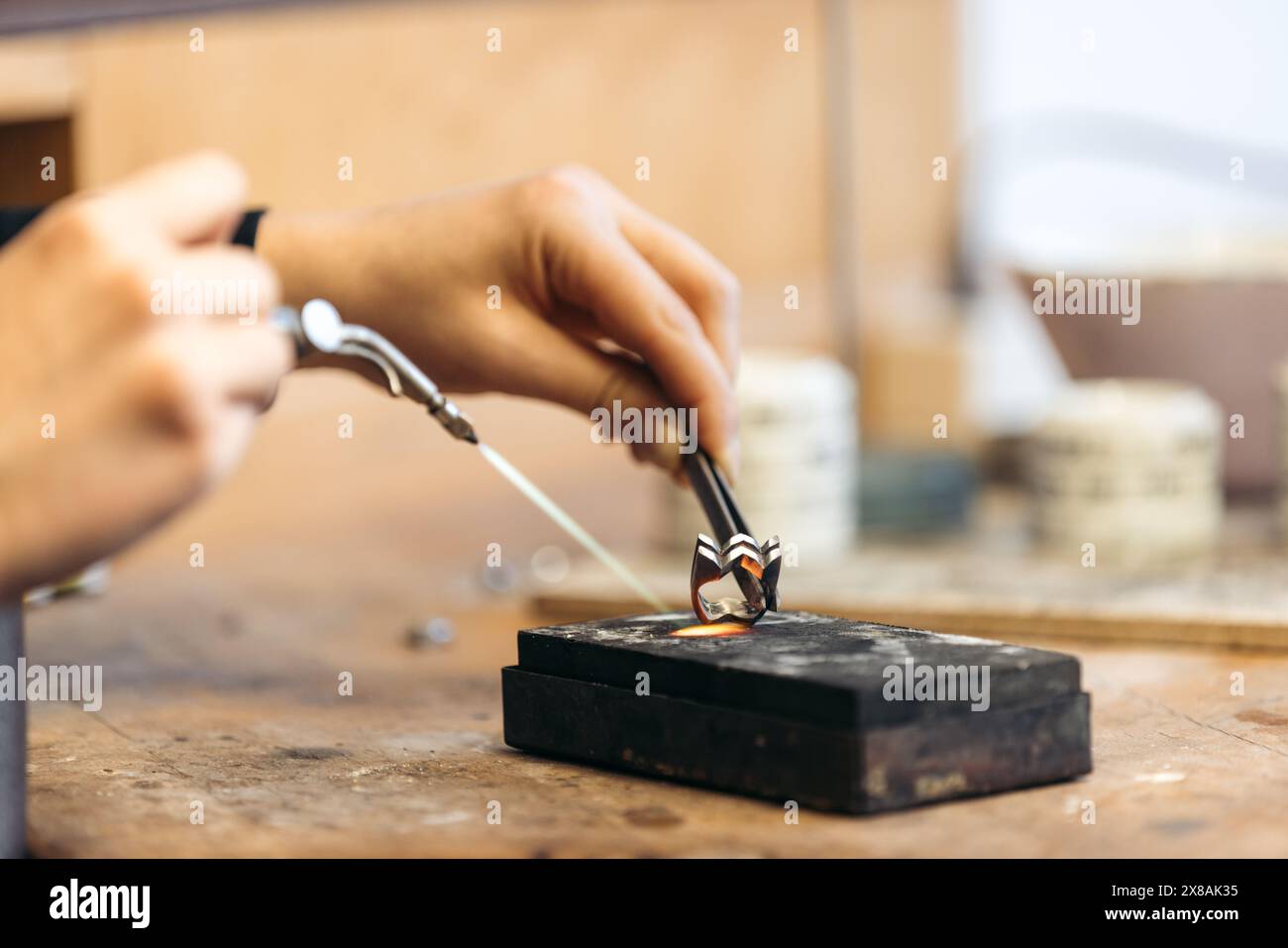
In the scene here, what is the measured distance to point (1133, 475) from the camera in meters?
1.08

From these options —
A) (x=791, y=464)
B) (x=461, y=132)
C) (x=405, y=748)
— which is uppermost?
(x=461, y=132)

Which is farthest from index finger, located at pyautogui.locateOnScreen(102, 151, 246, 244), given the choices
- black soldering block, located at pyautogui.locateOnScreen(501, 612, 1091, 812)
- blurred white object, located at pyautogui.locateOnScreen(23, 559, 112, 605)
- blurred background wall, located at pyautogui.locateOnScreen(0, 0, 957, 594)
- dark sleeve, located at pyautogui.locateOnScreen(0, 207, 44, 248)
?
blurred white object, located at pyautogui.locateOnScreen(23, 559, 112, 605)

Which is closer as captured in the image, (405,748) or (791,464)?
(405,748)

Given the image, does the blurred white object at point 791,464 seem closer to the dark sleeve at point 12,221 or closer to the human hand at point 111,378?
the dark sleeve at point 12,221

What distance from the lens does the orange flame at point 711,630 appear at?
63 cm

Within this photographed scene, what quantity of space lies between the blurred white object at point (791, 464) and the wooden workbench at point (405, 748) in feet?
0.52

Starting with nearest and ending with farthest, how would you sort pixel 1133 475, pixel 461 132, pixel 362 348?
pixel 362 348 → pixel 1133 475 → pixel 461 132

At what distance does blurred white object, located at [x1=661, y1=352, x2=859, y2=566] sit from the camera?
1073mm

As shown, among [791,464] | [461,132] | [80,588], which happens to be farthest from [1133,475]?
[461,132]

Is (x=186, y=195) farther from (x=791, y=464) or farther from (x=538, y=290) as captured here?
(x=791, y=464)

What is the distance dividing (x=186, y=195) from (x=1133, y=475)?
716 mm

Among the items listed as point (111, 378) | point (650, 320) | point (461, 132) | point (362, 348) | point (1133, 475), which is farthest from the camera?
point (461, 132)

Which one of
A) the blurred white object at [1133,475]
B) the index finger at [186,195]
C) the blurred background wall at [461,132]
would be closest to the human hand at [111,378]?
the index finger at [186,195]
